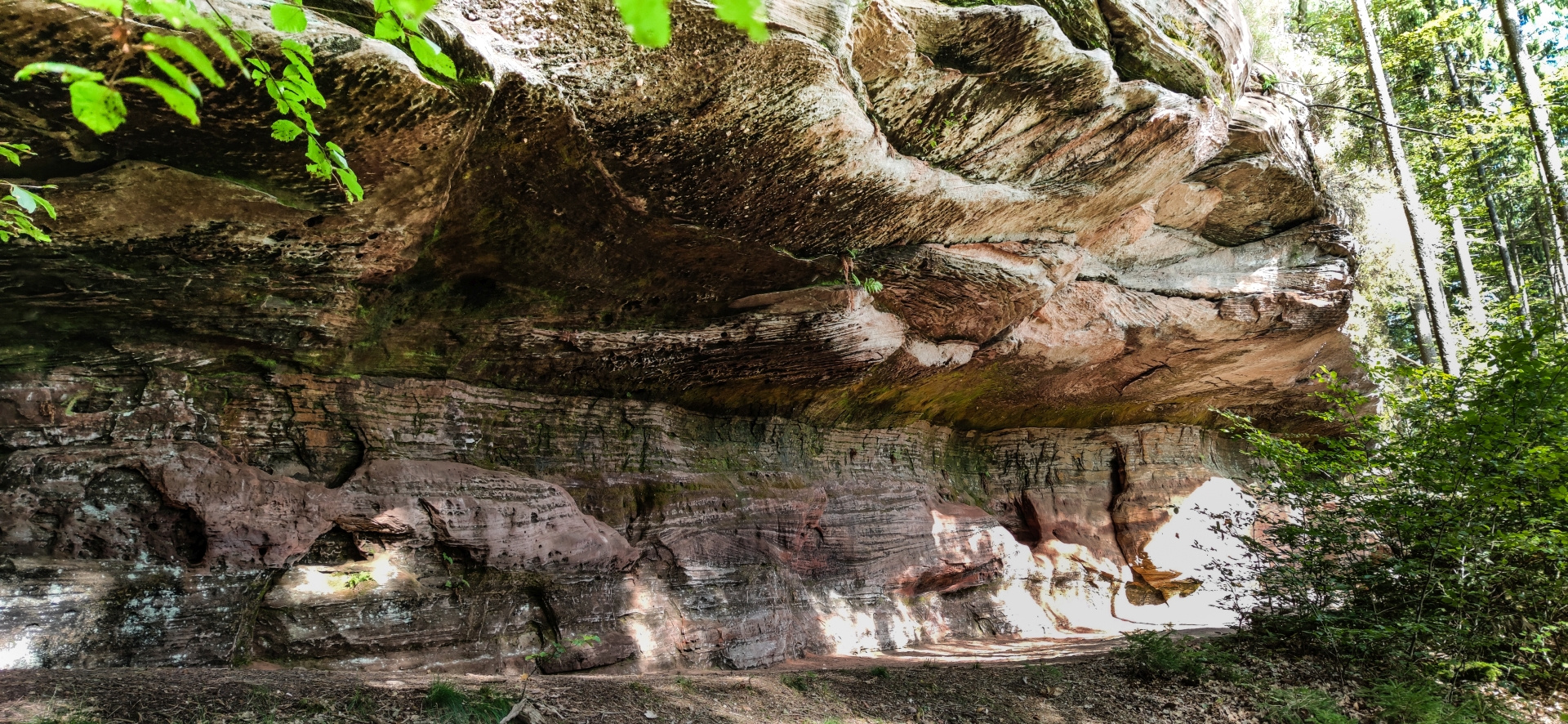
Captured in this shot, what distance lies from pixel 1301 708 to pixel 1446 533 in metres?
2.08

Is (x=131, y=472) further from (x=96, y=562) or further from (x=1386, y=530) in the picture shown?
(x=1386, y=530)

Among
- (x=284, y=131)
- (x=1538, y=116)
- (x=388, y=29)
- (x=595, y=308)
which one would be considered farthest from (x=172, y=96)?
(x=1538, y=116)

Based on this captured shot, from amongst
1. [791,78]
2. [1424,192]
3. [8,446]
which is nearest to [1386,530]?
[791,78]

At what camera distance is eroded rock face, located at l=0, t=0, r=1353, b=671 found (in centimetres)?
525

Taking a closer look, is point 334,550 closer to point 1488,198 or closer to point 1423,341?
point 1423,341

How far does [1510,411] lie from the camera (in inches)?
238

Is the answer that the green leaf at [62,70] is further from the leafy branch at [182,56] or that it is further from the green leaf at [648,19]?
the green leaf at [648,19]

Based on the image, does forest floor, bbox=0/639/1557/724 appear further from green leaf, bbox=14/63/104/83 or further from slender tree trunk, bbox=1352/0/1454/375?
slender tree trunk, bbox=1352/0/1454/375

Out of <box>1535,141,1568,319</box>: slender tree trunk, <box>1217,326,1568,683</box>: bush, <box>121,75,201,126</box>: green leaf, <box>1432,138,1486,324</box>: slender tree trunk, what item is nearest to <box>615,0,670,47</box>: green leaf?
<box>121,75,201,126</box>: green leaf

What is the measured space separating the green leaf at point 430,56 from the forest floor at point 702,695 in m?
3.54

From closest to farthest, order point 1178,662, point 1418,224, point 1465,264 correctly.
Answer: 1. point 1178,662
2. point 1418,224
3. point 1465,264

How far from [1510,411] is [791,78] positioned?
243 inches

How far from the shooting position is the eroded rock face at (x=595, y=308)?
207 inches

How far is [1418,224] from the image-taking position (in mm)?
10875
